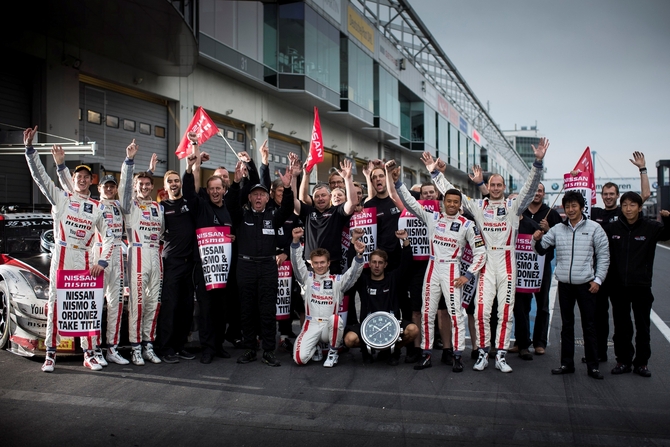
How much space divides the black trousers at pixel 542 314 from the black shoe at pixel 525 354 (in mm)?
347

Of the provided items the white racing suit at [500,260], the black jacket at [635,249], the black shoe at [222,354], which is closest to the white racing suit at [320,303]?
the black shoe at [222,354]

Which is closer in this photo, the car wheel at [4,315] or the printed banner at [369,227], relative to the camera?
the car wheel at [4,315]

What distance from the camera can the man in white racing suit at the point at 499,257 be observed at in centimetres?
643

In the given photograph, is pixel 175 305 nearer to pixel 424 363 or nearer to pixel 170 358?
pixel 170 358

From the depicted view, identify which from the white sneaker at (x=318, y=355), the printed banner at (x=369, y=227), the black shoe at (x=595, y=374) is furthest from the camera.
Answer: the printed banner at (x=369, y=227)

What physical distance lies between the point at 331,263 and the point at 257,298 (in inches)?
39.2

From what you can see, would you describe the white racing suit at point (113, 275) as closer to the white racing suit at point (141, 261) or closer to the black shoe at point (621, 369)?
the white racing suit at point (141, 261)

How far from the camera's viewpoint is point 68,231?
20.9 feet

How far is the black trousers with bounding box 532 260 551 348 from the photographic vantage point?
286 inches

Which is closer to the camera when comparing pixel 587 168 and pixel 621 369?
pixel 621 369

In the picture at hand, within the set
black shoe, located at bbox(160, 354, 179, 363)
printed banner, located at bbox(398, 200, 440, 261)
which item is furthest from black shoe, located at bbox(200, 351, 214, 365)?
printed banner, located at bbox(398, 200, 440, 261)

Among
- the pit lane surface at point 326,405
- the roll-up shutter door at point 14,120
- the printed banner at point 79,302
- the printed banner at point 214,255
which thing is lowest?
the pit lane surface at point 326,405

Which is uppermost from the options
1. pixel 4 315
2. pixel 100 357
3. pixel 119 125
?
pixel 119 125

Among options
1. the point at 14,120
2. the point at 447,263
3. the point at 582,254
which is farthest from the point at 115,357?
the point at 14,120
